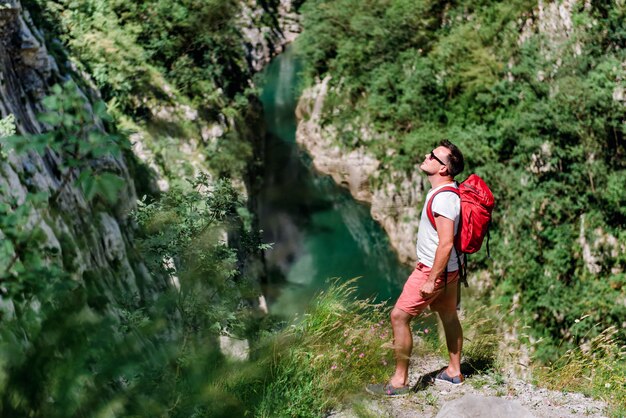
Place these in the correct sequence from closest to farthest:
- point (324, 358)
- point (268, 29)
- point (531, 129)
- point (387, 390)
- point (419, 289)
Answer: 1. point (419, 289)
2. point (387, 390)
3. point (324, 358)
4. point (531, 129)
5. point (268, 29)

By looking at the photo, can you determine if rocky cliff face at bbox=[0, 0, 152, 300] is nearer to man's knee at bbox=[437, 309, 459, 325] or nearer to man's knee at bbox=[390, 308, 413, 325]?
man's knee at bbox=[390, 308, 413, 325]

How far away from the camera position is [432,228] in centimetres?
425

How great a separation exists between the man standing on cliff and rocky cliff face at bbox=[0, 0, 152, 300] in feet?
7.91

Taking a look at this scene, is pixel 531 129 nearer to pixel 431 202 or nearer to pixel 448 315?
pixel 448 315

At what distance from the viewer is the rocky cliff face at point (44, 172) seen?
5191 mm

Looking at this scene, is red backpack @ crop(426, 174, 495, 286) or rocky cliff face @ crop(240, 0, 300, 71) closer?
red backpack @ crop(426, 174, 495, 286)

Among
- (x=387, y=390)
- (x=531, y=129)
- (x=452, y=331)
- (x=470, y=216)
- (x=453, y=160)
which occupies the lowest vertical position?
(x=387, y=390)

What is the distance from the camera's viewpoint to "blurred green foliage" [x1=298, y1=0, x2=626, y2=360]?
13.1m

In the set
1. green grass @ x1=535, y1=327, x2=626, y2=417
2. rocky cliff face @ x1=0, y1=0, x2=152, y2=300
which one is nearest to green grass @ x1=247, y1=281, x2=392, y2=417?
green grass @ x1=535, y1=327, x2=626, y2=417

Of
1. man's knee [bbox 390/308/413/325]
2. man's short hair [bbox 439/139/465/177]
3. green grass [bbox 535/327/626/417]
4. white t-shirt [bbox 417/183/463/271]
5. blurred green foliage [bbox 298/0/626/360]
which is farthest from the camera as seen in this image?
blurred green foliage [bbox 298/0/626/360]

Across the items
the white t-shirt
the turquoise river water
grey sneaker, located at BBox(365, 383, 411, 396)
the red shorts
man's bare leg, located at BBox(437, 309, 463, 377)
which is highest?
the white t-shirt

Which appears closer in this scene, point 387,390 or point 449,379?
point 387,390

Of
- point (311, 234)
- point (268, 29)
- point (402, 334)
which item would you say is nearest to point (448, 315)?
point (402, 334)

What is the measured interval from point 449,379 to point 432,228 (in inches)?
51.7
